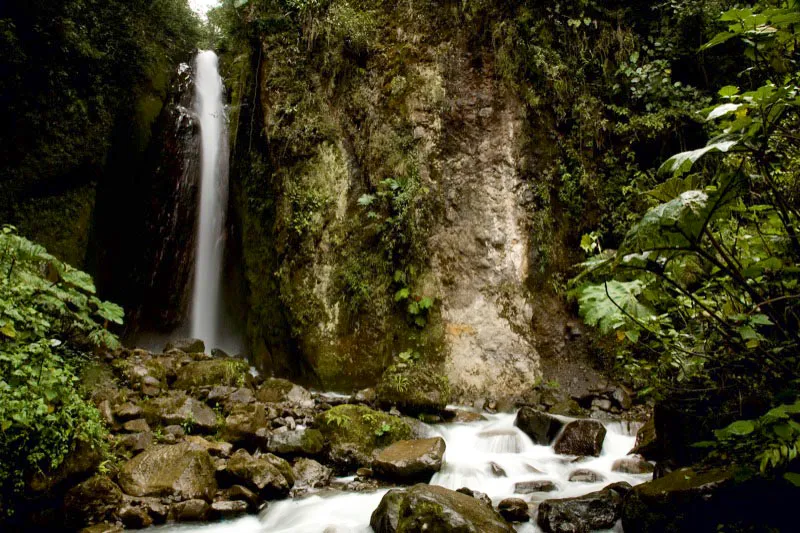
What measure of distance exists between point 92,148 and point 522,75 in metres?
8.23

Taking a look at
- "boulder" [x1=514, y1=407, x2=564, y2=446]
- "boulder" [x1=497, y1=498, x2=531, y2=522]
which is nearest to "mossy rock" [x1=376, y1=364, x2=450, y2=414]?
"boulder" [x1=514, y1=407, x2=564, y2=446]

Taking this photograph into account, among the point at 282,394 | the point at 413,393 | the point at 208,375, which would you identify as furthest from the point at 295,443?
the point at 208,375

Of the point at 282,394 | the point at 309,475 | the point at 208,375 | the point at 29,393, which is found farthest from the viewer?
the point at 282,394

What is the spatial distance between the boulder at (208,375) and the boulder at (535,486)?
4.06m

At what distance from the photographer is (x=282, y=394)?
670cm

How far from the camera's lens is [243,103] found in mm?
10398

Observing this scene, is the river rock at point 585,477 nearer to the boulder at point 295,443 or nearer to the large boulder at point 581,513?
the large boulder at point 581,513

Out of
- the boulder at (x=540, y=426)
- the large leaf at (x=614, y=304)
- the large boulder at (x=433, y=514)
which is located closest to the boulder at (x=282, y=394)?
the boulder at (x=540, y=426)

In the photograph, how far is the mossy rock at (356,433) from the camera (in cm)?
523

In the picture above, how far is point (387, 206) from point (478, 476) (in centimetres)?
488

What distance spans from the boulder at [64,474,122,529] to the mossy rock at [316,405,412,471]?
212 centimetres

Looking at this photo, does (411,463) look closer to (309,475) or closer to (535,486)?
(309,475)

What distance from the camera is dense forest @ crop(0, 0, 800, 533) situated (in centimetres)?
371

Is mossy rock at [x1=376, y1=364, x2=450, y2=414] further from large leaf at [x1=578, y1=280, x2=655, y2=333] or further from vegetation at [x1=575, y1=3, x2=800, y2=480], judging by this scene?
large leaf at [x1=578, y1=280, x2=655, y2=333]
